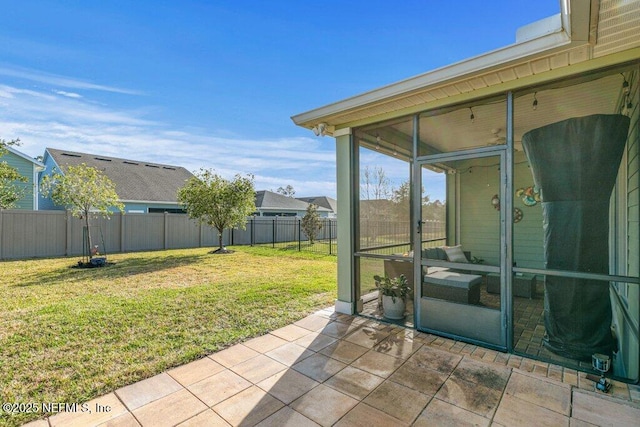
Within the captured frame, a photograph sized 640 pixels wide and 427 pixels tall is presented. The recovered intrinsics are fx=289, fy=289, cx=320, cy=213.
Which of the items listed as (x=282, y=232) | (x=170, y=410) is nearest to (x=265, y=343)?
(x=170, y=410)

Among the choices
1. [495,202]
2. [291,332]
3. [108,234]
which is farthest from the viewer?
[108,234]

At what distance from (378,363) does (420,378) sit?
40cm

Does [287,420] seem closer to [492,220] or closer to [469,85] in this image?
[492,220]

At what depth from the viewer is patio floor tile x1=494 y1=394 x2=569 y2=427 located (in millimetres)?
1894

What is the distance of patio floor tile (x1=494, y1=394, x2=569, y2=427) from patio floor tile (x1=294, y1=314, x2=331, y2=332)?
79.6 inches

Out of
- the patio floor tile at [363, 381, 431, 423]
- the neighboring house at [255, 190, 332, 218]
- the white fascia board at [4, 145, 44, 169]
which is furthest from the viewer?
the neighboring house at [255, 190, 332, 218]

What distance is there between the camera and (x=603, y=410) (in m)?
2.01

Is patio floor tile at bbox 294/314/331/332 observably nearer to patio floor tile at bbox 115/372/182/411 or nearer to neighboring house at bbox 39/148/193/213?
patio floor tile at bbox 115/372/182/411

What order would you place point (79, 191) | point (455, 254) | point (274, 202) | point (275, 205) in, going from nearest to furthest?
point (455, 254)
point (79, 191)
point (275, 205)
point (274, 202)

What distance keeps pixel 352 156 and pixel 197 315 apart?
3085mm

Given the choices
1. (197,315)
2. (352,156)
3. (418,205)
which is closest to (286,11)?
(352,156)

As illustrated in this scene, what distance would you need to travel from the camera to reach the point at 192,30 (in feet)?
20.4

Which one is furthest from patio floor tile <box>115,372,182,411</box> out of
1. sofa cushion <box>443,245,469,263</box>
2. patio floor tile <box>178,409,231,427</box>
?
sofa cushion <box>443,245,469,263</box>

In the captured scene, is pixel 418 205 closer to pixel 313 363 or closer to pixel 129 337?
pixel 313 363
